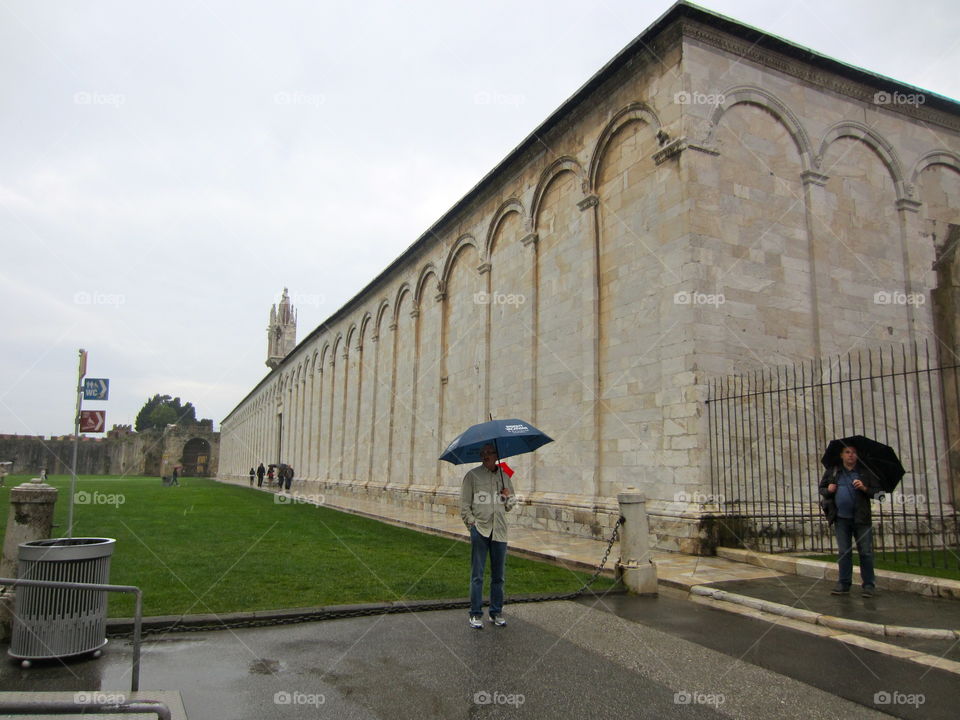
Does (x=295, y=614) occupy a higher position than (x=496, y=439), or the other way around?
(x=496, y=439)

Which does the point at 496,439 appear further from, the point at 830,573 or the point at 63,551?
the point at 830,573

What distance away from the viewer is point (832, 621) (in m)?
6.73

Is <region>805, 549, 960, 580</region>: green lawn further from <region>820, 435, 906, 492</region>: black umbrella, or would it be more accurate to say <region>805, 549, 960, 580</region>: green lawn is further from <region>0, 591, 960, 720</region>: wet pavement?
<region>0, 591, 960, 720</region>: wet pavement

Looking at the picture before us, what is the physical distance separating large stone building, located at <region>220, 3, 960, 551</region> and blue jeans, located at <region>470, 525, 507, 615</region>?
206 inches

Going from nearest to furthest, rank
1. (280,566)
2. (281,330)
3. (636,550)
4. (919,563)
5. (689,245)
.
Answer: (636,550) → (919,563) → (280,566) → (689,245) → (281,330)

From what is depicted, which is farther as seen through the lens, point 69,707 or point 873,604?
point 873,604

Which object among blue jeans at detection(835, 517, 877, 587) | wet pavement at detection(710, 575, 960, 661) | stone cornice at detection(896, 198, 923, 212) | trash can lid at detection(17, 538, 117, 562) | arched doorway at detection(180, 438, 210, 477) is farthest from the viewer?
arched doorway at detection(180, 438, 210, 477)

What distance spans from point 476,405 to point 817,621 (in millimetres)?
14645

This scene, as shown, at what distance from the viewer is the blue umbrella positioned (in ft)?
23.6

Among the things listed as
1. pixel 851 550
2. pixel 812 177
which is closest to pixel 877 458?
pixel 851 550

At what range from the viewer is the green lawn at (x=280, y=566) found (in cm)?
805

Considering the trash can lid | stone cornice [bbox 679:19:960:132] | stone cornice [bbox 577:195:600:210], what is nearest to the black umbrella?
the trash can lid

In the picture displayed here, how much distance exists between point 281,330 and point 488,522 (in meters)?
71.2

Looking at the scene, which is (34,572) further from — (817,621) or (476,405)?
(476,405)
